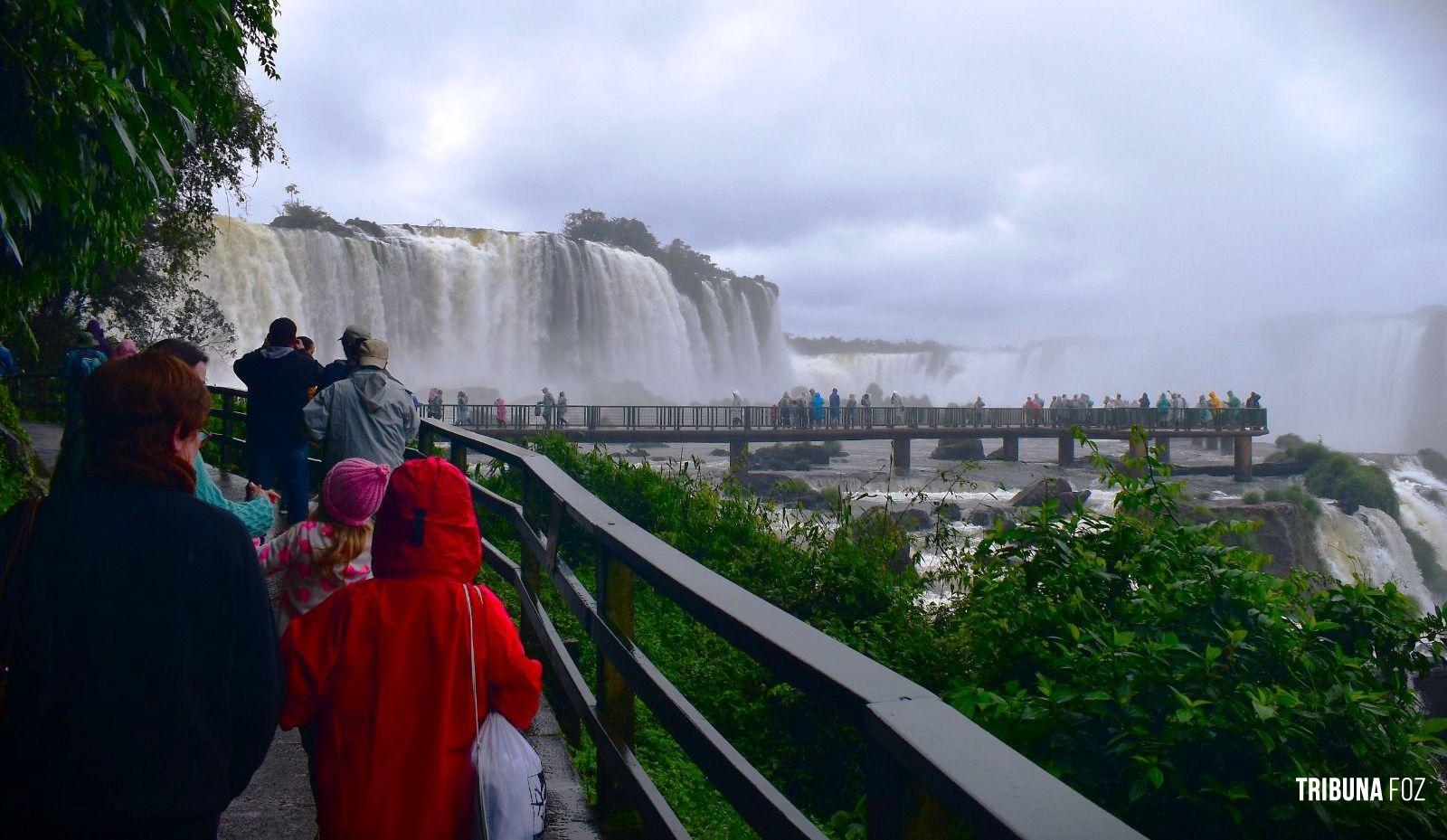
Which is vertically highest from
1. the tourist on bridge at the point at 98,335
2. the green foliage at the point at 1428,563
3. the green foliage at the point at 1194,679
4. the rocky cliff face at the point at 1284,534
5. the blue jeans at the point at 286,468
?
the tourist on bridge at the point at 98,335

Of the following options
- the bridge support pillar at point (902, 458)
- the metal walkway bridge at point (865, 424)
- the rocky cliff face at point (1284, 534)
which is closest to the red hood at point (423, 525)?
the rocky cliff face at point (1284, 534)

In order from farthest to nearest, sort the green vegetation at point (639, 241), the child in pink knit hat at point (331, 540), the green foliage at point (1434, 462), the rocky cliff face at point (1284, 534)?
1. the green vegetation at point (639, 241)
2. the green foliage at point (1434, 462)
3. the rocky cliff face at point (1284, 534)
4. the child in pink knit hat at point (331, 540)

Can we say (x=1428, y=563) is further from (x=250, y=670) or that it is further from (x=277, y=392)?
(x=250, y=670)

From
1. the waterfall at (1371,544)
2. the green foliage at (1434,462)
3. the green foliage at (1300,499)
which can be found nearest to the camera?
the waterfall at (1371,544)

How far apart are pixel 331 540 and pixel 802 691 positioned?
6.00 feet

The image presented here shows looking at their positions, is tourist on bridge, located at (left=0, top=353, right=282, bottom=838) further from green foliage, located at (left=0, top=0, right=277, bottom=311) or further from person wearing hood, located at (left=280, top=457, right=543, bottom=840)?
green foliage, located at (left=0, top=0, right=277, bottom=311)

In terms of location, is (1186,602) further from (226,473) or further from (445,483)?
(226,473)

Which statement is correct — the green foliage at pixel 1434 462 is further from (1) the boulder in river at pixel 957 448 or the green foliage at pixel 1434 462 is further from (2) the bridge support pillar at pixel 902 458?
(2) the bridge support pillar at pixel 902 458

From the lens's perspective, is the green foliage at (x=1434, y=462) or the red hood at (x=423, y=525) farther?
the green foliage at (x=1434, y=462)

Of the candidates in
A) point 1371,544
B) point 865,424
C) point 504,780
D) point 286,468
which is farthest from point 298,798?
point 865,424

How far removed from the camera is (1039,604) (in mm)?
4281

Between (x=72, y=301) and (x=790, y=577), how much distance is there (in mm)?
20055

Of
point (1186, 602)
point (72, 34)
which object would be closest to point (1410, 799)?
point (1186, 602)

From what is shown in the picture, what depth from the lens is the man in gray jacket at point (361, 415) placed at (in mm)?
5234
